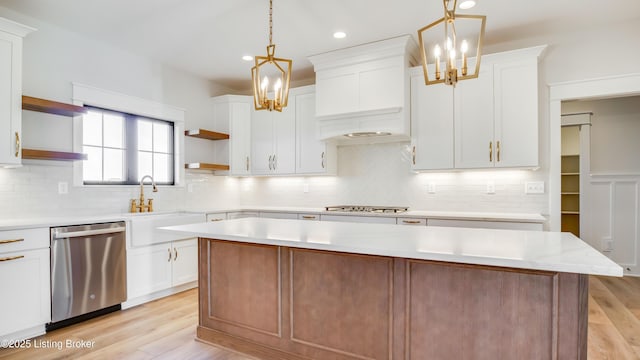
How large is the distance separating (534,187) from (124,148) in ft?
14.5

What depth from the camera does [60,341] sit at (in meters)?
2.73

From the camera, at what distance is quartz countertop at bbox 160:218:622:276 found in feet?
4.71

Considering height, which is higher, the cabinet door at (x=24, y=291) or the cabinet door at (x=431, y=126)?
the cabinet door at (x=431, y=126)

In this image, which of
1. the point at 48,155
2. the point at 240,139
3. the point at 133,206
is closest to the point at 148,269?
the point at 133,206

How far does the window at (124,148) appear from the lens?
3729 millimetres

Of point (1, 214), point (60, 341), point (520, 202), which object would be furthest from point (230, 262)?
point (520, 202)

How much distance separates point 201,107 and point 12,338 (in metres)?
3.20

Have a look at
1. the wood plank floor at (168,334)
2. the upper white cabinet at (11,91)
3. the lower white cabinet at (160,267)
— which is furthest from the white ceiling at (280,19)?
the wood plank floor at (168,334)

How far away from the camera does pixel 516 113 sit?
11.6 ft

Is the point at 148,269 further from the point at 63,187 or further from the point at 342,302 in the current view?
the point at 342,302

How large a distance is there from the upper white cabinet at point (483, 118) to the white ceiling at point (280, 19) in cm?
42

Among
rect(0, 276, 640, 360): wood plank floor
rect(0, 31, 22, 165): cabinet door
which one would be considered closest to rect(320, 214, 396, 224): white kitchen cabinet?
rect(0, 276, 640, 360): wood plank floor

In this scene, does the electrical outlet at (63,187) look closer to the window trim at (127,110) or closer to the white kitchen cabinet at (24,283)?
the window trim at (127,110)

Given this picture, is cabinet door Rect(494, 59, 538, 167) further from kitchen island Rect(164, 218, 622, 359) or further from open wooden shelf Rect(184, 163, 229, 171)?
open wooden shelf Rect(184, 163, 229, 171)
